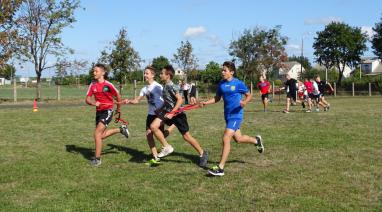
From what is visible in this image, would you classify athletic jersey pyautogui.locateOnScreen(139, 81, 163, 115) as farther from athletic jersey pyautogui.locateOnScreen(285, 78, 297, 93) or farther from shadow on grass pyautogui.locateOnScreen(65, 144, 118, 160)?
athletic jersey pyautogui.locateOnScreen(285, 78, 297, 93)

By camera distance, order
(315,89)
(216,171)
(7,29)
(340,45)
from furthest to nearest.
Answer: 1. (340,45)
2. (7,29)
3. (315,89)
4. (216,171)

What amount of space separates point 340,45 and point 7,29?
5155 centimetres

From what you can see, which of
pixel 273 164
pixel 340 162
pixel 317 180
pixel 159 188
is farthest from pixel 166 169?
pixel 340 162

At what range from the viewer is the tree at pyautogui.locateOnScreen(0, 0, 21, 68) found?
3234 centimetres

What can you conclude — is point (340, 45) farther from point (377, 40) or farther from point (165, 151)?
point (165, 151)

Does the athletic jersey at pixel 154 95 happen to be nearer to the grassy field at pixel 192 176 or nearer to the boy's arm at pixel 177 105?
the boy's arm at pixel 177 105

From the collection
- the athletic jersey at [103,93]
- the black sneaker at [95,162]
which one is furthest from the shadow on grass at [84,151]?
the athletic jersey at [103,93]

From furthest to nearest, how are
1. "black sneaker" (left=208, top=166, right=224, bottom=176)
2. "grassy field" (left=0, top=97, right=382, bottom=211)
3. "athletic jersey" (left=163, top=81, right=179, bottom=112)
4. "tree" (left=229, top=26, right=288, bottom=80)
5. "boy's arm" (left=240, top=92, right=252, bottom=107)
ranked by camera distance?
"tree" (left=229, top=26, right=288, bottom=80) → "athletic jersey" (left=163, top=81, right=179, bottom=112) → "boy's arm" (left=240, top=92, right=252, bottom=107) → "black sneaker" (left=208, top=166, right=224, bottom=176) → "grassy field" (left=0, top=97, right=382, bottom=211)

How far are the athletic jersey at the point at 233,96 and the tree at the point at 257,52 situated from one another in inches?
1876

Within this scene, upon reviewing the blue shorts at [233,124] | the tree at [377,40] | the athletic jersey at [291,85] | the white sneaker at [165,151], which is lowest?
the white sneaker at [165,151]

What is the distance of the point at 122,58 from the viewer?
40125mm

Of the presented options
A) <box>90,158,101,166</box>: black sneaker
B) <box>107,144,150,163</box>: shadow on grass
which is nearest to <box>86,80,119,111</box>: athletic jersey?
<box>90,158,101,166</box>: black sneaker

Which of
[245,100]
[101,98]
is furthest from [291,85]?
[245,100]

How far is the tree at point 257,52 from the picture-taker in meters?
55.7
